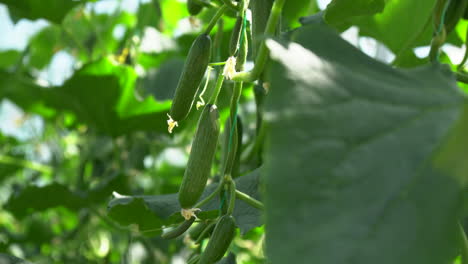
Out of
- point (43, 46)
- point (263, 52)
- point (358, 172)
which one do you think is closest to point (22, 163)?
point (43, 46)

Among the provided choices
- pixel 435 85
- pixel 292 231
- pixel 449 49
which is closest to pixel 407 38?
pixel 449 49

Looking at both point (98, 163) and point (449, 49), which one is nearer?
point (449, 49)

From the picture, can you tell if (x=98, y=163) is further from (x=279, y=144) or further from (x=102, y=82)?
(x=279, y=144)

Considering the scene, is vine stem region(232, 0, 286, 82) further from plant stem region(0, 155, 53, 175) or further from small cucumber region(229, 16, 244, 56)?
plant stem region(0, 155, 53, 175)

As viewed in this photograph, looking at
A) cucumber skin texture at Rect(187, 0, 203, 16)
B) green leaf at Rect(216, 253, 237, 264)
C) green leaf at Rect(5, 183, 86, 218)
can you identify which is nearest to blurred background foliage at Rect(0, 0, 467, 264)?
green leaf at Rect(5, 183, 86, 218)

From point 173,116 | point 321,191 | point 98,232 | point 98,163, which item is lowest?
point 98,232

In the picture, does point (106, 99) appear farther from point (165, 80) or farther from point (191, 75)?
point (191, 75)
